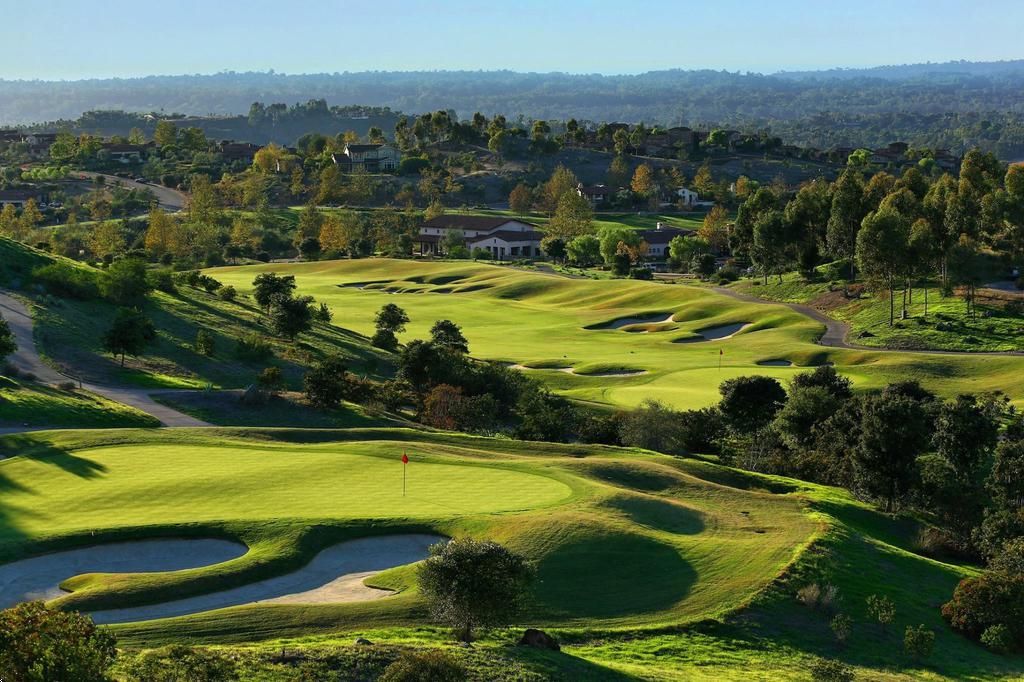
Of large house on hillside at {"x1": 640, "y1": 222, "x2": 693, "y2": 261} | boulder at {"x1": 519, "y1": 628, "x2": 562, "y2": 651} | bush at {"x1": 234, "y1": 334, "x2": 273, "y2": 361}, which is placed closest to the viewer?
A: boulder at {"x1": 519, "y1": 628, "x2": 562, "y2": 651}

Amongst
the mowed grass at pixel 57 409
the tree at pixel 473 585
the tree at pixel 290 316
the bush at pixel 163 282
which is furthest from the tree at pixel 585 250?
the tree at pixel 473 585

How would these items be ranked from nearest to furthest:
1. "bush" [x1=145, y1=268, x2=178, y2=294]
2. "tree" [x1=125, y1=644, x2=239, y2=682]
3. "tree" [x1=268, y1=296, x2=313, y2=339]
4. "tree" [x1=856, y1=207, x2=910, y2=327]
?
"tree" [x1=125, y1=644, x2=239, y2=682]
"tree" [x1=268, y1=296, x2=313, y2=339]
"bush" [x1=145, y1=268, x2=178, y2=294]
"tree" [x1=856, y1=207, x2=910, y2=327]

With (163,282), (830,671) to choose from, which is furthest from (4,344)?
(830,671)

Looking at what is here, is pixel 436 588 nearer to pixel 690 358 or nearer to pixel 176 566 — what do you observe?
pixel 176 566

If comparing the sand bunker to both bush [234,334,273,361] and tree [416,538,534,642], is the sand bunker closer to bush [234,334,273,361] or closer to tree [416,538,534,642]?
bush [234,334,273,361]

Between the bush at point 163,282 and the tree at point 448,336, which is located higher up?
the bush at point 163,282

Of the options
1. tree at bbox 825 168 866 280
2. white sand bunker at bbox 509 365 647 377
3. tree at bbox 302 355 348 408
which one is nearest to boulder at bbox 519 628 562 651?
tree at bbox 302 355 348 408

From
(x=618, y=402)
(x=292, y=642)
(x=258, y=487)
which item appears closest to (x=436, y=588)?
(x=292, y=642)

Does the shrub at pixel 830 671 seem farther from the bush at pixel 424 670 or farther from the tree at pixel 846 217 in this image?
the tree at pixel 846 217
